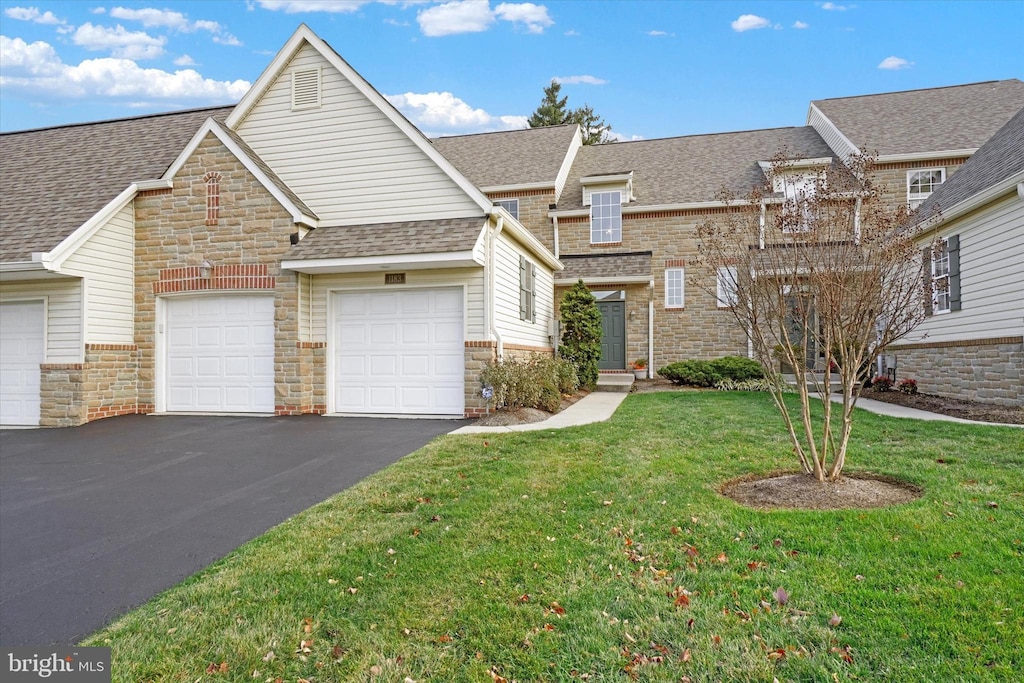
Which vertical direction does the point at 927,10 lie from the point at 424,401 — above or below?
above

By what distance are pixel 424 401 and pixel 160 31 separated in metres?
13.8

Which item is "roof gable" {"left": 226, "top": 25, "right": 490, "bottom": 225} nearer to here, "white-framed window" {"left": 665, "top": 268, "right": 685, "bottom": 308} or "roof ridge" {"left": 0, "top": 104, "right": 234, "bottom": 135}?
"roof ridge" {"left": 0, "top": 104, "right": 234, "bottom": 135}

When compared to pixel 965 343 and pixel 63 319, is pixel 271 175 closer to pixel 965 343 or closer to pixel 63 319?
pixel 63 319

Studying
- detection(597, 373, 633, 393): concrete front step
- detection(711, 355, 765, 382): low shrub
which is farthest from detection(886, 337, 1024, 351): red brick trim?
detection(597, 373, 633, 393): concrete front step

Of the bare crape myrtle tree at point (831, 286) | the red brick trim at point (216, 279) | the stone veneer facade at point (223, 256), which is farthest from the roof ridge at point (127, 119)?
the bare crape myrtle tree at point (831, 286)

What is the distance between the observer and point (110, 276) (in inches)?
448

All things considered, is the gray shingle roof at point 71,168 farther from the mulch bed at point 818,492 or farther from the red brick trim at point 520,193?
the mulch bed at point 818,492

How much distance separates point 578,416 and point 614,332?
9.06 meters

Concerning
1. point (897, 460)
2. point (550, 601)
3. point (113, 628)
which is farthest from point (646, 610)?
point (897, 460)

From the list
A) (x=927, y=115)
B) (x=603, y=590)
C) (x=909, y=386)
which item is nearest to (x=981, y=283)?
(x=909, y=386)

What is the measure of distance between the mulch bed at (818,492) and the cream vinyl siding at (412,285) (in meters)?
6.13

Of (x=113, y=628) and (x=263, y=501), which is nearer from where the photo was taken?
(x=113, y=628)

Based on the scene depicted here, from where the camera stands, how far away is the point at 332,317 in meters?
11.4

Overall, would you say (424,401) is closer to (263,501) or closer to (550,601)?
(263,501)
